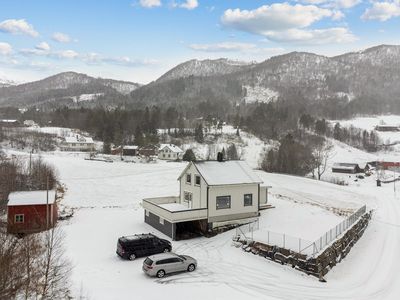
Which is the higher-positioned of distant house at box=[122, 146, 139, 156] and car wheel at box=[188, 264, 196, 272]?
distant house at box=[122, 146, 139, 156]

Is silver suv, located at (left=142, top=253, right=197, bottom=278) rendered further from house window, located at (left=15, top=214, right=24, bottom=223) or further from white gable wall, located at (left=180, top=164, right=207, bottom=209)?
house window, located at (left=15, top=214, right=24, bottom=223)

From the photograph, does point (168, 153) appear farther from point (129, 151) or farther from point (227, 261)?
point (227, 261)

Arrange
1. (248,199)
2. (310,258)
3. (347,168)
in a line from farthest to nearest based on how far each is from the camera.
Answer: (347,168) < (248,199) < (310,258)

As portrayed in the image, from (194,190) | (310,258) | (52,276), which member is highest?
(194,190)

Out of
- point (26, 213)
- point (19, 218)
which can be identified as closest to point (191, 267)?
point (26, 213)

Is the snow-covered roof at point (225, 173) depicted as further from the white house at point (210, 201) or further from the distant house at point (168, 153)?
the distant house at point (168, 153)

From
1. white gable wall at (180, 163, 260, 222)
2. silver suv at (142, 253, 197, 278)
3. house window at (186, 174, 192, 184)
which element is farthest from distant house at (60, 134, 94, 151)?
silver suv at (142, 253, 197, 278)

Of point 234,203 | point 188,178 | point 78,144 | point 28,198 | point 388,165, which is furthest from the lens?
point 388,165
